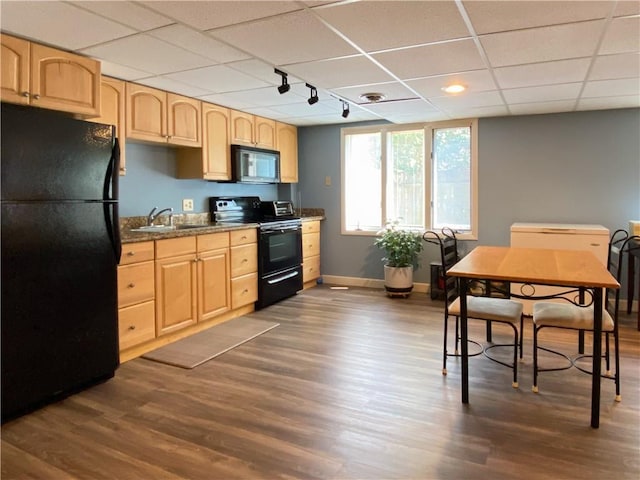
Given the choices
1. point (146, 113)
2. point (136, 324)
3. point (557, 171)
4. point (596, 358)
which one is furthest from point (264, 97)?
point (596, 358)

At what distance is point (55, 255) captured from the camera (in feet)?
8.17

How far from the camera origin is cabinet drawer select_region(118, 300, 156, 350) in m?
3.13

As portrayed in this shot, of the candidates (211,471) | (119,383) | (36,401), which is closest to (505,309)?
(211,471)

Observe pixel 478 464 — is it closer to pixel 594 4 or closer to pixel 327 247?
pixel 594 4

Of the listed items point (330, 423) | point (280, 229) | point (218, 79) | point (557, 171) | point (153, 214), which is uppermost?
point (218, 79)

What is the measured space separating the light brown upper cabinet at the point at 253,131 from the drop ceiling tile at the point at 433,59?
204cm

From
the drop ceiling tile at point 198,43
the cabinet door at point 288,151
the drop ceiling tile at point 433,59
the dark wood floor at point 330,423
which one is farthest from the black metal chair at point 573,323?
the cabinet door at point 288,151

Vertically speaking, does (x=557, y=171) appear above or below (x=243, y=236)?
above

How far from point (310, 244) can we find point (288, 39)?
3390mm

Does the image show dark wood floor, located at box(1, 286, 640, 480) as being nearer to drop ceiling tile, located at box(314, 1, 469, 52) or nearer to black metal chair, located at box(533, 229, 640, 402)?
black metal chair, located at box(533, 229, 640, 402)

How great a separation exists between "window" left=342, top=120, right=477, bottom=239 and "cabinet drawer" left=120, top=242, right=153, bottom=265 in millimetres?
3098

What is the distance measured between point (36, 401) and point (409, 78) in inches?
127

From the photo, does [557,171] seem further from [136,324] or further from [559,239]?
[136,324]

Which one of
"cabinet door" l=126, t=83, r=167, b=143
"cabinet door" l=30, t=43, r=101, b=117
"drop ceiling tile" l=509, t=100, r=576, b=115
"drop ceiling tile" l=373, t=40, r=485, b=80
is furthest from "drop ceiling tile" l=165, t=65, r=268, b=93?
"drop ceiling tile" l=509, t=100, r=576, b=115
